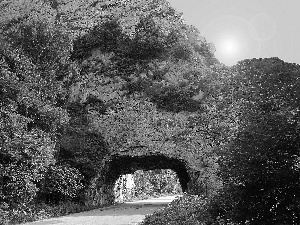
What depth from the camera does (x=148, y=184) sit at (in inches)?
2242

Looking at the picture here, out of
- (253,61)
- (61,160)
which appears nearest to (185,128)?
(61,160)

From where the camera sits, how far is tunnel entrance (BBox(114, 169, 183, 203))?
4475 centimetres

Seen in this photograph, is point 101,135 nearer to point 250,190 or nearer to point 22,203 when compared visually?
point 22,203

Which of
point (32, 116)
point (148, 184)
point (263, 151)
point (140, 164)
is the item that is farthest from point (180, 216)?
point (148, 184)

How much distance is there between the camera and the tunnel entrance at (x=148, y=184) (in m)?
44.8

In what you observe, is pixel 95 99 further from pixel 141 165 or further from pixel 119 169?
pixel 141 165

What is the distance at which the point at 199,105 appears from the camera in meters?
27.8

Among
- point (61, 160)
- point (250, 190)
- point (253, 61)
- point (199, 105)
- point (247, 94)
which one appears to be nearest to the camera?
point (250, 190)

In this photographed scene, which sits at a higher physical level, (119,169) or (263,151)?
(119,169)

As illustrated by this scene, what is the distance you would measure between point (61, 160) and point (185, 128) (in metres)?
8.99

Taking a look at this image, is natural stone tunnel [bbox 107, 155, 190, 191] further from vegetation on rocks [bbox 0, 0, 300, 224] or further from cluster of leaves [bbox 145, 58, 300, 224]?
cluster of leaves [bbox 145, 58, 300, 224]

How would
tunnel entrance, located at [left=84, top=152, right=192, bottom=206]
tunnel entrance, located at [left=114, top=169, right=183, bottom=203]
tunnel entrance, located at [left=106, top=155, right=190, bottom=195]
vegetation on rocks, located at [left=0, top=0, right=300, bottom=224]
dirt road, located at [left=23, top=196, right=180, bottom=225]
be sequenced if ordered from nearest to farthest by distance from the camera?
dirt road, located at [left=23, top=196, right=180, bottom=225] < vegetation on rocks, located at [left=0, top=0, right=300, bottom=224] < tunnel entrance, located at [left=84, top=152, right=192, bottom=206] < tunnel entrance, located at [left=106, top=155, right=190, bottom=195] < tunnel entrance, located at [left=114, top=169, right=183, bottom=203]

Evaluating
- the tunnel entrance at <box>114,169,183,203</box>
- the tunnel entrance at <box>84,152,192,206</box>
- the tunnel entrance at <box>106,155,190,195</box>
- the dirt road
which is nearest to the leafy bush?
the dirt road

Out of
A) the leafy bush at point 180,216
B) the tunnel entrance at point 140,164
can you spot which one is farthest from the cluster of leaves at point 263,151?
the tunnel entrance at point 140,164
